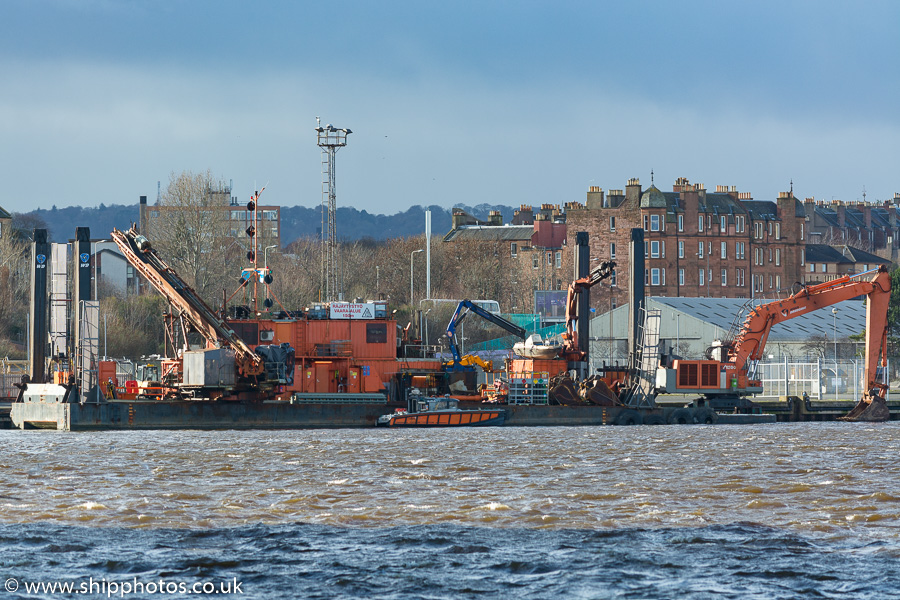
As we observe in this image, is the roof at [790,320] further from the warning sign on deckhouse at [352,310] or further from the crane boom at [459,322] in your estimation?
the warning sign on deckhouse at [352,310]

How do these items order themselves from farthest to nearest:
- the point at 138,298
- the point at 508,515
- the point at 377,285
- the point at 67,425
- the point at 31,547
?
the point at 377,285
the point at 138,298
the point at 67,425
the point at 508,515
the point at 31,547

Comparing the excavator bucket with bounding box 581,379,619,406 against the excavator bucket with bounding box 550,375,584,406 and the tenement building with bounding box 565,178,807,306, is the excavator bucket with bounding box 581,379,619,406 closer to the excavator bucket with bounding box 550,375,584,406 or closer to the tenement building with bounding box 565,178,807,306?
the excavator bucket with bounding box 550,375,584,406

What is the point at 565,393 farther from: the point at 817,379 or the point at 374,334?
the point at 817,379

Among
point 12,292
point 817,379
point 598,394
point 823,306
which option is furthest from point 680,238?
point 598,394

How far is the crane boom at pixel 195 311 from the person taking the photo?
1930 inches

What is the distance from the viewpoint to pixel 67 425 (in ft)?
154

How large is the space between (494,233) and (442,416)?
102520 millimetres

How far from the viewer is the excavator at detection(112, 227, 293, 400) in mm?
48188

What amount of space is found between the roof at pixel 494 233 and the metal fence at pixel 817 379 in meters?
68.7

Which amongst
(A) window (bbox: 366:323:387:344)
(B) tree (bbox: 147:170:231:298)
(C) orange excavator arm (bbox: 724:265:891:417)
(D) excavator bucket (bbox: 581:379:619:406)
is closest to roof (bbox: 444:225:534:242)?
(B) tree (bbox: 147:170:231:298)

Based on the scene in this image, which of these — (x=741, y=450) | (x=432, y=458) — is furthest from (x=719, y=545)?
(x=741, y=450)

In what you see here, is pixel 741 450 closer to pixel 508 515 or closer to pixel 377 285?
pixel 508 515

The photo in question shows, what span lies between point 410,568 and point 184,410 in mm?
31645

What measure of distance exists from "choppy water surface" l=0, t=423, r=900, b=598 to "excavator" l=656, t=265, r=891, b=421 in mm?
18204
